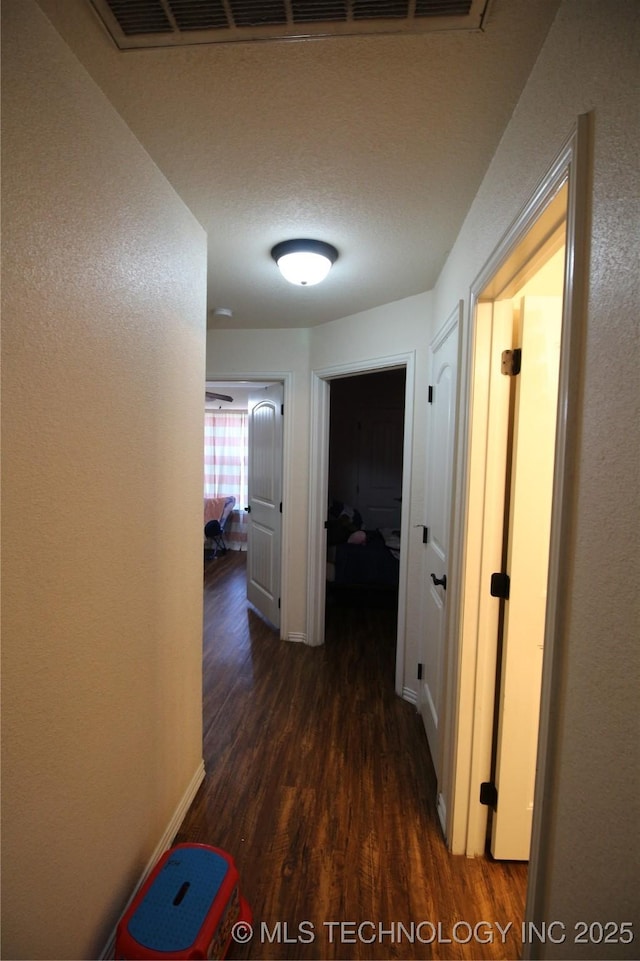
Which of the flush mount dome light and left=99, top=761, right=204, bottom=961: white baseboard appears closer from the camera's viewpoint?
left=99, top=761, right=204, bottom=961: white baseboard

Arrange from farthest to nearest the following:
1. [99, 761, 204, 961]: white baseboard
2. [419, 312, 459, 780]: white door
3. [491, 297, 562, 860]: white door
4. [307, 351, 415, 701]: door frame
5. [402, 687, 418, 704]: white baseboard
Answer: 1. [307, 351, 415, 701]: door frame
2. [402, 687, 418, 704]: white baseboard
3. [419, 312, 459, 780]: white door
4. [491, 297, 562, 860]: white door
5. [99, 761, 204, 961]: white baseboard

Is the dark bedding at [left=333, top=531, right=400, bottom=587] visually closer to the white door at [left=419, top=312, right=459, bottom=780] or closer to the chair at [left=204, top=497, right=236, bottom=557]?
the white door at [left=419, top=312, right=459, bottom=780]

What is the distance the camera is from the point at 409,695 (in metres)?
2.45

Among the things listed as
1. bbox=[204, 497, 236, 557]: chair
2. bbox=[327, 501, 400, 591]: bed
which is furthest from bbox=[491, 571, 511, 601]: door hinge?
bbox=[204, 497, 236, 557]: chair

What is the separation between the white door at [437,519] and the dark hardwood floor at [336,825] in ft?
0.90

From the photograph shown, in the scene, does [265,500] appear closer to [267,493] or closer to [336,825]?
[267,493]

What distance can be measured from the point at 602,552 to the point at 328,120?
1.29 metres

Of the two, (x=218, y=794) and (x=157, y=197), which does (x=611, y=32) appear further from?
(x=218, y=794)

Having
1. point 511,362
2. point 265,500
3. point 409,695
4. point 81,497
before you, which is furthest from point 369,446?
point 81,497

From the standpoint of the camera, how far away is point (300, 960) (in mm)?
1162

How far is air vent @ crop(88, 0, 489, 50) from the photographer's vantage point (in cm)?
81

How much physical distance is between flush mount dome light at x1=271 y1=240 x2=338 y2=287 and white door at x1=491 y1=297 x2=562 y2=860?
36.2 inches

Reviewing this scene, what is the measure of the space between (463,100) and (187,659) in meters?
2.04

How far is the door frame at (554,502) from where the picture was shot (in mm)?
707
